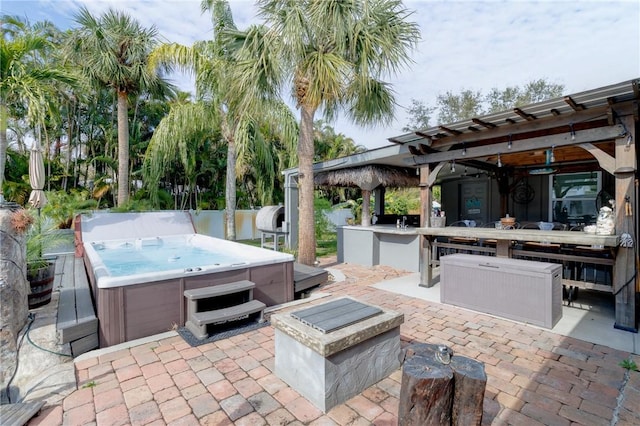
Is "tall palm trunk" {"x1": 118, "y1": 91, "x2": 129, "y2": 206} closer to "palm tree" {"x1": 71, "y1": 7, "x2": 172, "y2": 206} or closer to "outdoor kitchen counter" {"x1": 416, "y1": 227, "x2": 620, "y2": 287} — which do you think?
"palm tree" {"x1": 71, "y1": 7, "x2": 172, "y2": 206}

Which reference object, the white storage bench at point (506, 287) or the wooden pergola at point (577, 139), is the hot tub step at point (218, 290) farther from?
the wooden pergola at point (577, 139)

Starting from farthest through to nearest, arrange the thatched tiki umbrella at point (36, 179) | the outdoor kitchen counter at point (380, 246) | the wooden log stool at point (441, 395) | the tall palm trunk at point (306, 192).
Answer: the outdoor kitchen counter at point (380, 246), the tall palm trunk at point (306, 192), the thatched tiki umbrella at point (36, 179), the wooden log stool at point (441, 395)

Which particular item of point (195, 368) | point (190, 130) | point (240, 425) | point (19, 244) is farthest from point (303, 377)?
point (190, 130)

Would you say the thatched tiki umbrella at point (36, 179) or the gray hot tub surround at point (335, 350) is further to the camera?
the thatched tiki umbrella at point (36, 179)

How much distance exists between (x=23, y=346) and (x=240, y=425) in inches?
112

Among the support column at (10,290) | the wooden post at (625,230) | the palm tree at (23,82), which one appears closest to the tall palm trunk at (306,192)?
the support column at (10,290)

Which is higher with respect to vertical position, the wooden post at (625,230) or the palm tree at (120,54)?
the palm tree at (120,54)

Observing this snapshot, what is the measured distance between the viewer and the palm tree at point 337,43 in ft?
19.7

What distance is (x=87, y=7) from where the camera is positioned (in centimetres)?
922

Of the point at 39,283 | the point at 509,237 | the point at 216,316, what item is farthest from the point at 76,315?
the point at 509,237

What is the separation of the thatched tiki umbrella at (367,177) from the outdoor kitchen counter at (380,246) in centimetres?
67

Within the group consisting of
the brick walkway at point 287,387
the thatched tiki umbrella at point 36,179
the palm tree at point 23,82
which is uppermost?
the palm tree at point 23,82

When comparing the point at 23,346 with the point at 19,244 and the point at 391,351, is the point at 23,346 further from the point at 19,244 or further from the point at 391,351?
the point at 391,351

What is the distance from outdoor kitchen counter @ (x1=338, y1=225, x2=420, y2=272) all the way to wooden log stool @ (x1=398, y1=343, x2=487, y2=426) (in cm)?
543
